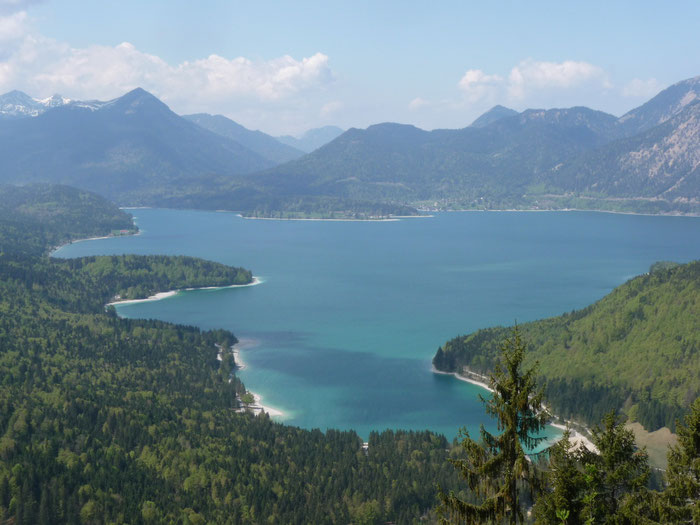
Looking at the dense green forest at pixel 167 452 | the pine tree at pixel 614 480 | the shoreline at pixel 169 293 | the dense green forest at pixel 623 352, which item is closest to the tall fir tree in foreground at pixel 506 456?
the pine tree at pixel 614 480

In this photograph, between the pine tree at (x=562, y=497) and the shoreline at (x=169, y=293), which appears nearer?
the pine tree at (x=562, y=497)

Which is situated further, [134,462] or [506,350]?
[134,462]

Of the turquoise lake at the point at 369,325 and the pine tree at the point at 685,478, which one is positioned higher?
the pine tree at the point at 685,478

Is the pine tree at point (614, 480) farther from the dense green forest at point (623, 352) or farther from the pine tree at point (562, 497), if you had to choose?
the dense green forest at point (623, 352)

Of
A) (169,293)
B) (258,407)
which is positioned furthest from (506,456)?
(169,293)

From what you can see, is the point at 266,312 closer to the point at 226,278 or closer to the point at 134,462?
the point at 226,278

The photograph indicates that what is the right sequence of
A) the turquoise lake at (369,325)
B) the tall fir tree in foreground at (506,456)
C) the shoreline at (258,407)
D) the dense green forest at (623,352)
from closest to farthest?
1. the tall fir tree in foreground at (506,456)
2. the dense green forest at (623,352)
3. the shoreline at (258,407)
4. the turquoise lake at (369,325)

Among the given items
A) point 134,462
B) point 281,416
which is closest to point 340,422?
point 281,416
